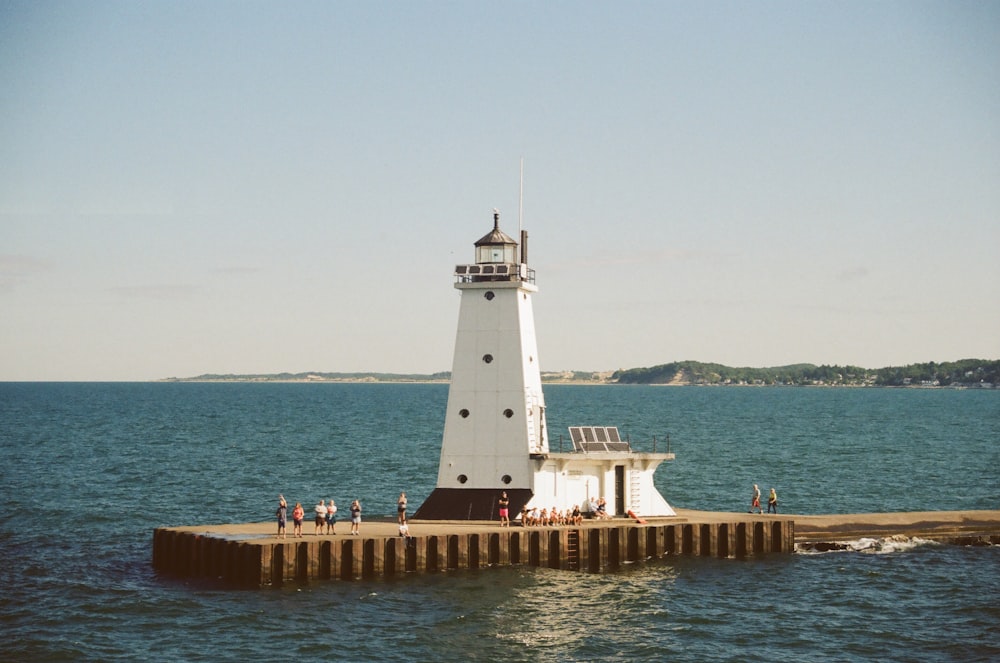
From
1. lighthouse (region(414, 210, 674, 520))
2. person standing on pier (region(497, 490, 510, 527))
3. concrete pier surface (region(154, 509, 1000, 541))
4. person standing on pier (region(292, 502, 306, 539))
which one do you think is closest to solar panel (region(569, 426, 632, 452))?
lighthouse (region(414, 210, 674, 520))

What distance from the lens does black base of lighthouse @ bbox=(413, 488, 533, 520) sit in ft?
159

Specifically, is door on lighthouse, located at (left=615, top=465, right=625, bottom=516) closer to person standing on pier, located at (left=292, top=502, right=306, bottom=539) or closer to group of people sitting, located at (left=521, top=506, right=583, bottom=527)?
group of people sitting, located at (left=521, top=506, right=583, bottom=527)

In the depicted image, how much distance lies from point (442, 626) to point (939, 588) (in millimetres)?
18660

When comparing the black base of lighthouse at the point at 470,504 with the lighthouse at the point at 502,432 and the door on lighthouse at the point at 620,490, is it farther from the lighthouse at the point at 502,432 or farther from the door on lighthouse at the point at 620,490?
the door on lighthouse at the point at 620,490

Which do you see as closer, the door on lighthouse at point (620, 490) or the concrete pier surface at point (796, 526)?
the concrete pier surface at point (796, 526)

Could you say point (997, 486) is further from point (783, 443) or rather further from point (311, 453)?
point (311, 453)

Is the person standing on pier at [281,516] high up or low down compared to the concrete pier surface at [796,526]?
up

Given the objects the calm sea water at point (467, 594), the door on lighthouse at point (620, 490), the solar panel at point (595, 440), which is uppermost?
the solar panel at point (595, 440)

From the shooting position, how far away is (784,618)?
40.1 metres

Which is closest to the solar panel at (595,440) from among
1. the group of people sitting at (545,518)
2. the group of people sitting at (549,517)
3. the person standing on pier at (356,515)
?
the group of people sitting at (549,517)

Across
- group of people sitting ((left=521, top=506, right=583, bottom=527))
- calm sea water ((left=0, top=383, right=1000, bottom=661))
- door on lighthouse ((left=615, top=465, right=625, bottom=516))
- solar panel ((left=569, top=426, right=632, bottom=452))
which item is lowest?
calm sea water ((left=0, top=383, right=1000, bottom=661))

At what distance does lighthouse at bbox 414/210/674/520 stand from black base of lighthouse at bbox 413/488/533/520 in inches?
1.5

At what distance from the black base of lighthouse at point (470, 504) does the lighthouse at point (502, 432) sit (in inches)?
1.5

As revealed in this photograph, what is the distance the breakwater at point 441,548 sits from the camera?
4197 cm
